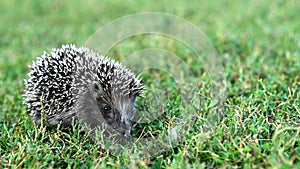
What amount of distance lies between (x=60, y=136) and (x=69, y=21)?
5.37m

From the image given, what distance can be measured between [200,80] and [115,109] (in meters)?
1.72

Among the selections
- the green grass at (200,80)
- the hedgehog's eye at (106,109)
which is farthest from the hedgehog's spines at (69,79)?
the green grass at (200,80)

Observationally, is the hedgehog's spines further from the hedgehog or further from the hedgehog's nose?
the hedgehog's nose

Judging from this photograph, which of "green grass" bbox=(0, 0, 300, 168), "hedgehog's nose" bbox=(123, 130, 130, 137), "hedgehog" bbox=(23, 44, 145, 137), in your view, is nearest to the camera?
"green grass" bbox=(0, 0, 300, 168)

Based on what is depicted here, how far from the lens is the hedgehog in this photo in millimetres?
4875

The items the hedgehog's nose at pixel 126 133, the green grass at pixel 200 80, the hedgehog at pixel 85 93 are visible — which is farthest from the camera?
the hedgehog at pixel 85 93

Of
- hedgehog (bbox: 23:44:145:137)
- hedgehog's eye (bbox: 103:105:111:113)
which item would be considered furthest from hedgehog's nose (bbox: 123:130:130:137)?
hedgehog's eye (bbox: 103:105:111:113)

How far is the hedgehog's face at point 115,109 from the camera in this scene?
4809 millimetres

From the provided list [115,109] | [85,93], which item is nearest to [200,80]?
[115,109]

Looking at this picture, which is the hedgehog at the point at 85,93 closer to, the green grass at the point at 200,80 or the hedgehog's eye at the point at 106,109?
the hedgehog's eye at the point at 106,109

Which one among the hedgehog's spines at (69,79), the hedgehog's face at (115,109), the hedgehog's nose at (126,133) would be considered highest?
the hedgehog's spines at (69,79)

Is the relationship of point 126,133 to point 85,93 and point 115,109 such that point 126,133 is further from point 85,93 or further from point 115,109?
point 85,93

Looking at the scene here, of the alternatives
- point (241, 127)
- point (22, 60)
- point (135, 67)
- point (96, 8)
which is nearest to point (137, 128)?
point (241, 127)

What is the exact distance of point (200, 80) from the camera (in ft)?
20.1
